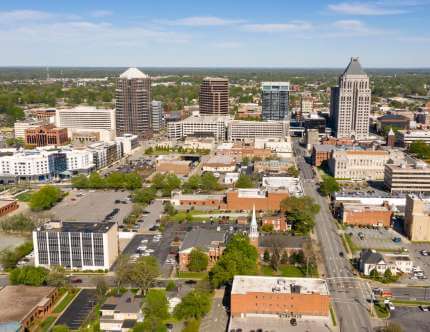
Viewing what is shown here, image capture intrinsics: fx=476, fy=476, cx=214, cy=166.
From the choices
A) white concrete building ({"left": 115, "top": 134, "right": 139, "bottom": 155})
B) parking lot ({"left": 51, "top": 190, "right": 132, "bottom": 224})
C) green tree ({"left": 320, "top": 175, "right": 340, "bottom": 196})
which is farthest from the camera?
white concrete building ({"left": 115, "top": 134, "right": 139, "bottom": 155})

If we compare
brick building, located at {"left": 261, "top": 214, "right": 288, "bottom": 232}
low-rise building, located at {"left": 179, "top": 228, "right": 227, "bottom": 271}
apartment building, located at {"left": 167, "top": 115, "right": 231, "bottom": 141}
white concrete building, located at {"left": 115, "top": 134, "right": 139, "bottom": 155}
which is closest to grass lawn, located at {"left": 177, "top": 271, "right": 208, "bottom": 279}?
low-rise building, located at {"left": 179, "top": 228, "right": 227, "bottom": 271}

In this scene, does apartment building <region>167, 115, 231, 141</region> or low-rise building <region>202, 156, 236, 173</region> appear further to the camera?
apartment building <region>167, 115, 231, 141</region>

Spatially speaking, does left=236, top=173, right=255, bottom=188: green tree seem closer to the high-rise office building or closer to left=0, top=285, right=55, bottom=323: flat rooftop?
left=0, top=285, right=55, bottom=323: flat rooftop

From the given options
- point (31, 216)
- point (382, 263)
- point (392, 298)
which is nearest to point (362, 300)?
point (392, 298)

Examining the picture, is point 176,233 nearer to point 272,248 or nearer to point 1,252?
point 272,248

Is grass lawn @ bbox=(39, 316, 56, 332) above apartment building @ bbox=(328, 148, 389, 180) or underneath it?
underneath

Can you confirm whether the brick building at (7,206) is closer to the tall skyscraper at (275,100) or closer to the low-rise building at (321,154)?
the low-rise building at (321,154)

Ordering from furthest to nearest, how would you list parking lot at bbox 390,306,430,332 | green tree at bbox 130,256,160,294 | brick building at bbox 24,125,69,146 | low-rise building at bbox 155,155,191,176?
brick building at bbox 24,125,69,146, low-rise building at bbox 155,155,191,176, green tree at bbox 130,256,160,294, parking lot at bbox 390,306,430,332

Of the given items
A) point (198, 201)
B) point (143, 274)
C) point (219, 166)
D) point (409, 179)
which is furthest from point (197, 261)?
point (219, 166)

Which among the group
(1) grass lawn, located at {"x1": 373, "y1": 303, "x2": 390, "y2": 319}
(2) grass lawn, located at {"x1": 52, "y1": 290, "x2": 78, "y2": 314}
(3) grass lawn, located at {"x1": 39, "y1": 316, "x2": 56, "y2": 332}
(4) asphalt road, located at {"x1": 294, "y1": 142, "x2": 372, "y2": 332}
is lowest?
(3) grass lawn, located at {"x1": 39, "y1": 316, "x2": 56, "y2": 332}
